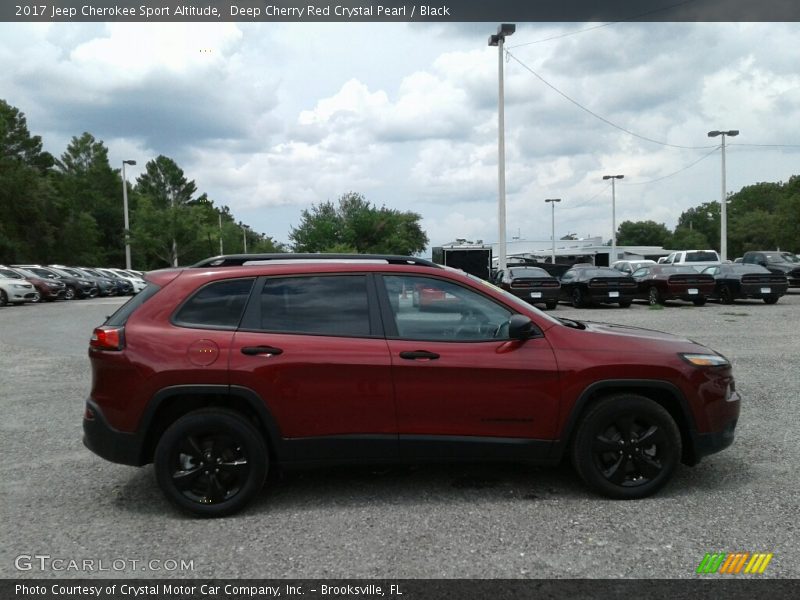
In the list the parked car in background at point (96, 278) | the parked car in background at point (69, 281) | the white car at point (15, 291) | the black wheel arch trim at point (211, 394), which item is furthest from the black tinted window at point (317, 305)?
the parked car in background at point (96, 278)

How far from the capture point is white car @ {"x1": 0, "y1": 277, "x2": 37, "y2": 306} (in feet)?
83.1

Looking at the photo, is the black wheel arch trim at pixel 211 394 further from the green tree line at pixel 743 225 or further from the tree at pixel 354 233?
the green tree line at pixel 743 225

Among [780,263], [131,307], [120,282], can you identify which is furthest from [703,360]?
[120,282]

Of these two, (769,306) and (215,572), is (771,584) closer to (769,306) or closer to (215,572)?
(215,572)

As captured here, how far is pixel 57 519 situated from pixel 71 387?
495 cm

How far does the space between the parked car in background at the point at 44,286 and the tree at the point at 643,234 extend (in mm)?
126338

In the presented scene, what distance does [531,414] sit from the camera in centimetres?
427

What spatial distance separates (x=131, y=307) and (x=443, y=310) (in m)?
2.10

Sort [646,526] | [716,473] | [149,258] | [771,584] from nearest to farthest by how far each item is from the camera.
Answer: [771,584] → [646,526] → [716,473] → [149,258]

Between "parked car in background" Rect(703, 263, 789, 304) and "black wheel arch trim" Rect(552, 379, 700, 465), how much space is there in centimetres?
2018

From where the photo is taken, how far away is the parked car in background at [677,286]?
2189cm

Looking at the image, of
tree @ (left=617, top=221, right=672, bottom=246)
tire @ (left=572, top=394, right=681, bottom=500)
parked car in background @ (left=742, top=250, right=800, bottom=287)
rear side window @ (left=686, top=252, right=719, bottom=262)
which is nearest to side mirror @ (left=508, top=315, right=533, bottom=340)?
tire @ (left=572, top=394, right=681, bottom=500)

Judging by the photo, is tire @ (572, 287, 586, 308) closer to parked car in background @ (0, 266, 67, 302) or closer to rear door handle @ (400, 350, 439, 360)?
rear door handle @ (400, 350, 439, 360)

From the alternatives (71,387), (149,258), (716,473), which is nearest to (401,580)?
(716,473)
